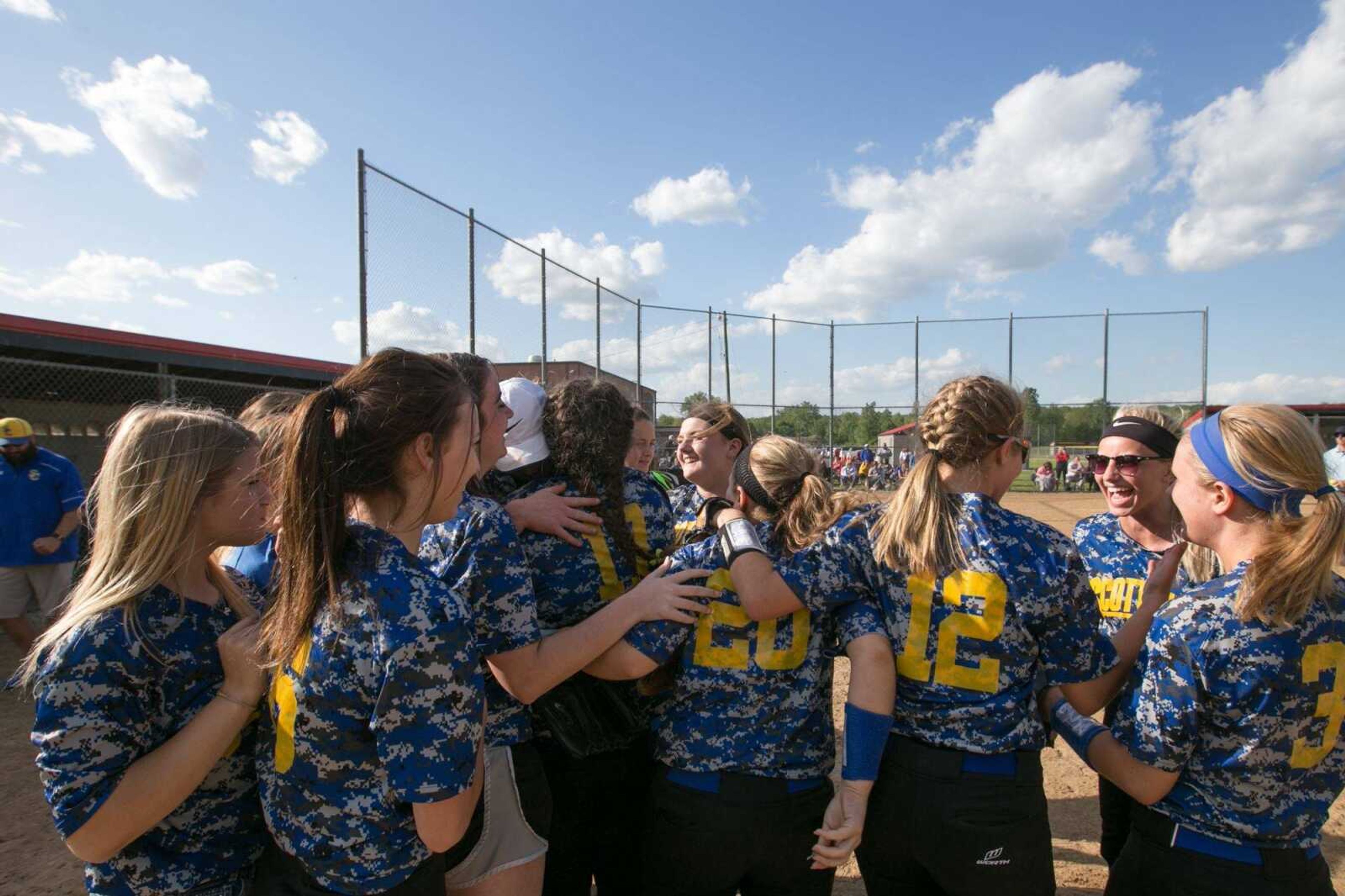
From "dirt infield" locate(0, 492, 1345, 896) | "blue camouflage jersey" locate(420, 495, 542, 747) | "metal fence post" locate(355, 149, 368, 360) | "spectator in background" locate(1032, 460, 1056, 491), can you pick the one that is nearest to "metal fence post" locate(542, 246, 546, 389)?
"metal fence post" locate(355, 149, 368, 360)

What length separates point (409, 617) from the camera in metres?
1.27

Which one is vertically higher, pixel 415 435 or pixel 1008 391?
pixel 1008 391

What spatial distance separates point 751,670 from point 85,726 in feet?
4.75

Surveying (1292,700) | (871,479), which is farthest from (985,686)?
(871,479)

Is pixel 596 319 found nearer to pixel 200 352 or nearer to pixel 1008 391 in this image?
pixel 200 352

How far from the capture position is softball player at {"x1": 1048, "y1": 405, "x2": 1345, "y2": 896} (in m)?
1.61

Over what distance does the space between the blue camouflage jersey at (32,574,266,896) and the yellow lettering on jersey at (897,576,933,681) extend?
160cm

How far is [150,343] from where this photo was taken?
37.8ft

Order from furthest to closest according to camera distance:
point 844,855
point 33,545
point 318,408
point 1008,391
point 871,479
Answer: point 871,479
point 33,545
point 1008,391
point 844,855
point 318,408

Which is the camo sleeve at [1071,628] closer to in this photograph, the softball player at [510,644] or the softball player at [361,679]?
the softball player at [510,644]

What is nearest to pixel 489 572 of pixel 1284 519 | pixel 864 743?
pixel 864 743

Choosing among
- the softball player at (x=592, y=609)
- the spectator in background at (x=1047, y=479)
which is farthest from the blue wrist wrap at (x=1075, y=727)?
the spectator in background at (x=1047, y=479)

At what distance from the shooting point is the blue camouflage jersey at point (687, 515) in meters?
2.24

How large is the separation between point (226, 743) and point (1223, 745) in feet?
7.19
